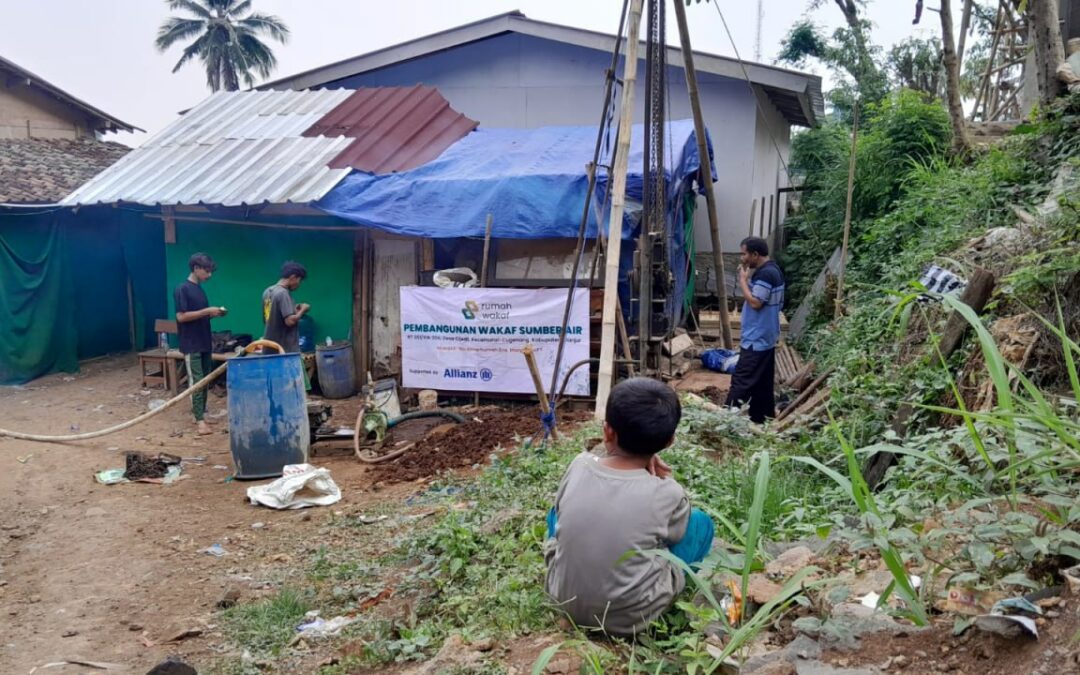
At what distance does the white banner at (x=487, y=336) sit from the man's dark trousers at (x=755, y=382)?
2.02 meters

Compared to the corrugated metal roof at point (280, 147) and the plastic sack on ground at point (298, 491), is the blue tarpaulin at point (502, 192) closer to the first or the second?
the corrugated metal roof at point (280, 147)

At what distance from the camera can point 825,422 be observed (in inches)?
244

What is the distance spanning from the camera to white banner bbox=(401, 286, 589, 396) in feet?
30.0

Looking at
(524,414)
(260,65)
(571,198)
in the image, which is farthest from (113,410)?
(260,65)

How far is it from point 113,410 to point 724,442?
831 centimetres

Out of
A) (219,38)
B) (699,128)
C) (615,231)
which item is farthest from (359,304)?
(219,38)

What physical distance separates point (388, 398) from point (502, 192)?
2.80m

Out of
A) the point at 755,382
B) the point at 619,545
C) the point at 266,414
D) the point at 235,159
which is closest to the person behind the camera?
the point at 619,545

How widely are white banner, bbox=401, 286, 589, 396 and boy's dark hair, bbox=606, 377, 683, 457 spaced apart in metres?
6.06

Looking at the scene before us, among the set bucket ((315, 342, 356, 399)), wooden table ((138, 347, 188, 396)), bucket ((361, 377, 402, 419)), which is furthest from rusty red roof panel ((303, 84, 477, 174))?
wooden table ((138, 347, 188, 396))

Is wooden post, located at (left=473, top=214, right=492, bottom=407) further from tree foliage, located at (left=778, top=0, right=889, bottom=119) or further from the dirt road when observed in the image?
tree foliage, located at (left=778, top=0, right=889, bottom=119)

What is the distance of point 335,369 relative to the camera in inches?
421

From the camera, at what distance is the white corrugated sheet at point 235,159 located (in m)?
10.7

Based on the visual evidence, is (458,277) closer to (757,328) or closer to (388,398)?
(388,398)
